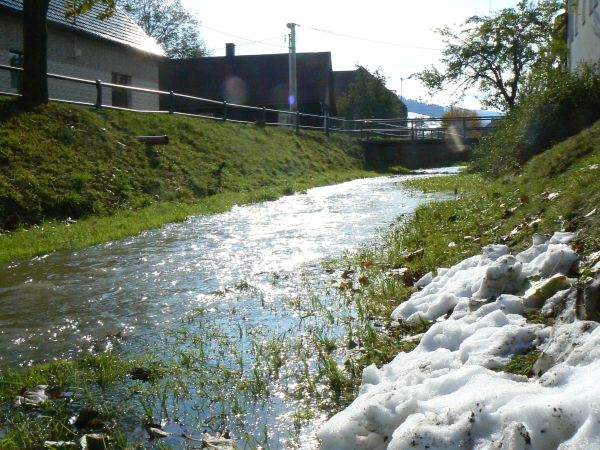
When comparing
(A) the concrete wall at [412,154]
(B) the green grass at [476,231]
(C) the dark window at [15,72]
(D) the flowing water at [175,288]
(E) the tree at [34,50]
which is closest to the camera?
(B) the green grass at [476,231]

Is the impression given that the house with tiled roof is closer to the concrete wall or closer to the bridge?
the concrete wall

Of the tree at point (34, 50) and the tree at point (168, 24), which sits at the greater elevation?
the tree at point (168, 24)

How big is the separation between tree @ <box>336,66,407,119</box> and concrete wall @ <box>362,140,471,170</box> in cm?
1712

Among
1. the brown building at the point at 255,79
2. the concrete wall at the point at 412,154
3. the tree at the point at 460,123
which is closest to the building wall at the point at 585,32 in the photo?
the tree at the point at 460,123

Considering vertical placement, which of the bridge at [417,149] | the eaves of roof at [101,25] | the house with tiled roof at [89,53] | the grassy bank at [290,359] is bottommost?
the grassy bank at [290,359]

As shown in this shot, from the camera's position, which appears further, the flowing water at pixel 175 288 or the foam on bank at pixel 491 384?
the flowing water at pixel 175 288

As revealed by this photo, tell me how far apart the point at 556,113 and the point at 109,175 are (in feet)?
29.6

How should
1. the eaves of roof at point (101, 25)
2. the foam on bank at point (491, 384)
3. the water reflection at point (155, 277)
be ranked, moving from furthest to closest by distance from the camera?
1. the eaves of roof at point (101, 25)
2. the water reflection at point (155, 277)
3. the foam on bank at point (491, 384)

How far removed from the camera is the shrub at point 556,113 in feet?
40.3

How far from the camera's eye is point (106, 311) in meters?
6.50

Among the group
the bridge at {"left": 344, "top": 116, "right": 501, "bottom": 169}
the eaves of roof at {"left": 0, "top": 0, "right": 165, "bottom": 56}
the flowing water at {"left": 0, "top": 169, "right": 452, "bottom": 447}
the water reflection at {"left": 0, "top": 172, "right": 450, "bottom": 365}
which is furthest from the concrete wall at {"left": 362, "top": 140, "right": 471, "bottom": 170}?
the flowing water at {"left": 0, "top": 169, "right": 452, "bottom": 447}

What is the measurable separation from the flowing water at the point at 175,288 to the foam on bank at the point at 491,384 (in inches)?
22.7

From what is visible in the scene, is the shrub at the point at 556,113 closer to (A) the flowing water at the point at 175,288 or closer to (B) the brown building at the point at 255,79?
(A) the flowing water at the point at 175,288

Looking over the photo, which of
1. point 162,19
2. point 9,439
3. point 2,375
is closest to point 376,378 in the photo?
point 9,439
